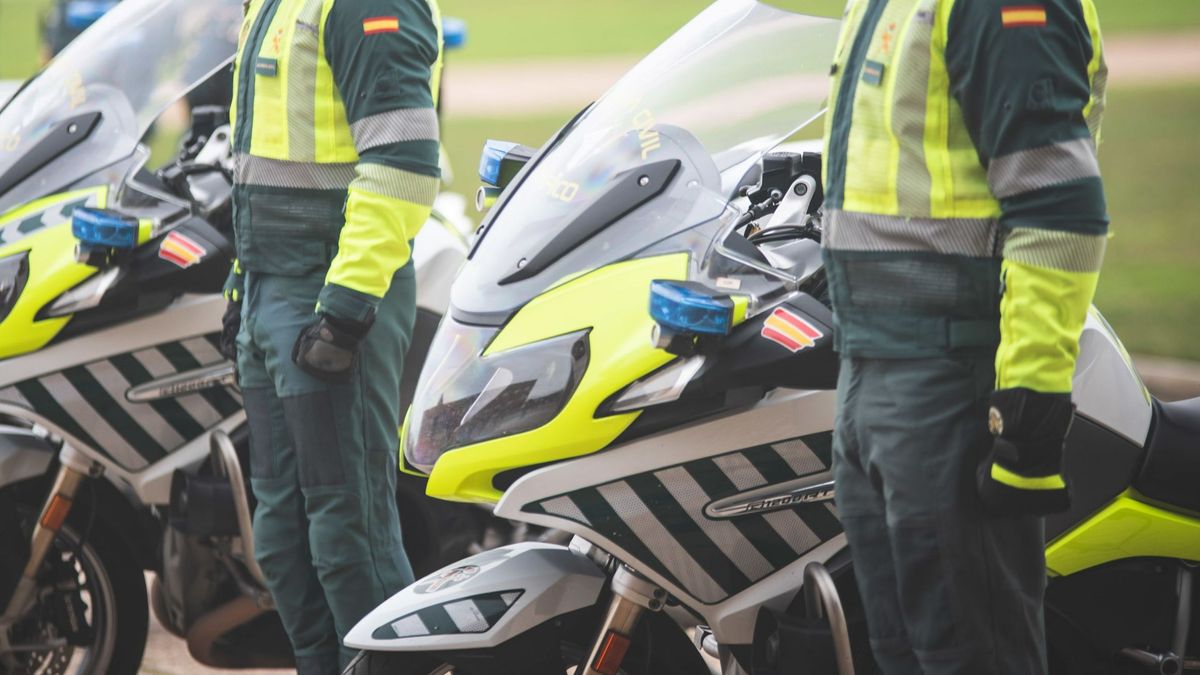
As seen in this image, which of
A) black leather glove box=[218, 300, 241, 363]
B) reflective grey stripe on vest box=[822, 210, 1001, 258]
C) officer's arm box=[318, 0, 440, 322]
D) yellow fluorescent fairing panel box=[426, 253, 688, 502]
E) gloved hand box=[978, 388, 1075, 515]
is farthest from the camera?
black leather glove box=[218, 300, 241, 363]

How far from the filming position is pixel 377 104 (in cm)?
293

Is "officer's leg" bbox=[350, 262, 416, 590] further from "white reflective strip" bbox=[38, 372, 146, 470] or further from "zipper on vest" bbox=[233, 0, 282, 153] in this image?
"white reflective strip" bbox=[38, 372, 146, 470]

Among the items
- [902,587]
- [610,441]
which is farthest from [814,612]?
[610,441]

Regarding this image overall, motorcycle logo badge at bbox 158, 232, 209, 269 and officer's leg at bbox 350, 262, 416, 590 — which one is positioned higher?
motorcycle logo badge at bbox 158, 232, 209, 269

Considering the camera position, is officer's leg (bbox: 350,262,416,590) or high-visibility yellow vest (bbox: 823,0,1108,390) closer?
high-visibility yellow vest (bbox: 823,0,1108,390)

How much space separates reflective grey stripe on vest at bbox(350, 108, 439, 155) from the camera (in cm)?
293

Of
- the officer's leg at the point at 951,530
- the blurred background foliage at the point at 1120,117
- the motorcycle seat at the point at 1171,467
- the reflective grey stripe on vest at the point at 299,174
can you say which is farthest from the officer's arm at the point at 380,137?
the motorcycle seat at the point at 1171,467

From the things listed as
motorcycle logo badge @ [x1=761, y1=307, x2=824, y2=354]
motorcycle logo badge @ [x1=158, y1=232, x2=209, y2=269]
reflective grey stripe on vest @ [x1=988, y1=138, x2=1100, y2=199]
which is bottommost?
motorcycle logo badge @ [x1=158, y1=232, x2=209, y2=269]

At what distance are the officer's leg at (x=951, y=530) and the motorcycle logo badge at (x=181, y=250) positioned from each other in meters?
1.73

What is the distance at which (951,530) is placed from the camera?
218 cm

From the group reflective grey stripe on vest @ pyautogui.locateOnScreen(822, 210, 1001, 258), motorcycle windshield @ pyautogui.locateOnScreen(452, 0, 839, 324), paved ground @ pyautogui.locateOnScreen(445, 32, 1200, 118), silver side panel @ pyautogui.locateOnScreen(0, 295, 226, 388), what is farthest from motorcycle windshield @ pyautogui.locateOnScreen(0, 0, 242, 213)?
paved ground @ pyautogui.locateOnScreen(445, 32, 1200, 118)

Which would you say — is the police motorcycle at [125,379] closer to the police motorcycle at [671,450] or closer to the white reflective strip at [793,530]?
the police motorcycle at [671,450]

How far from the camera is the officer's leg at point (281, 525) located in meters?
3.15

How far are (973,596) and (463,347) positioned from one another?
863mm
